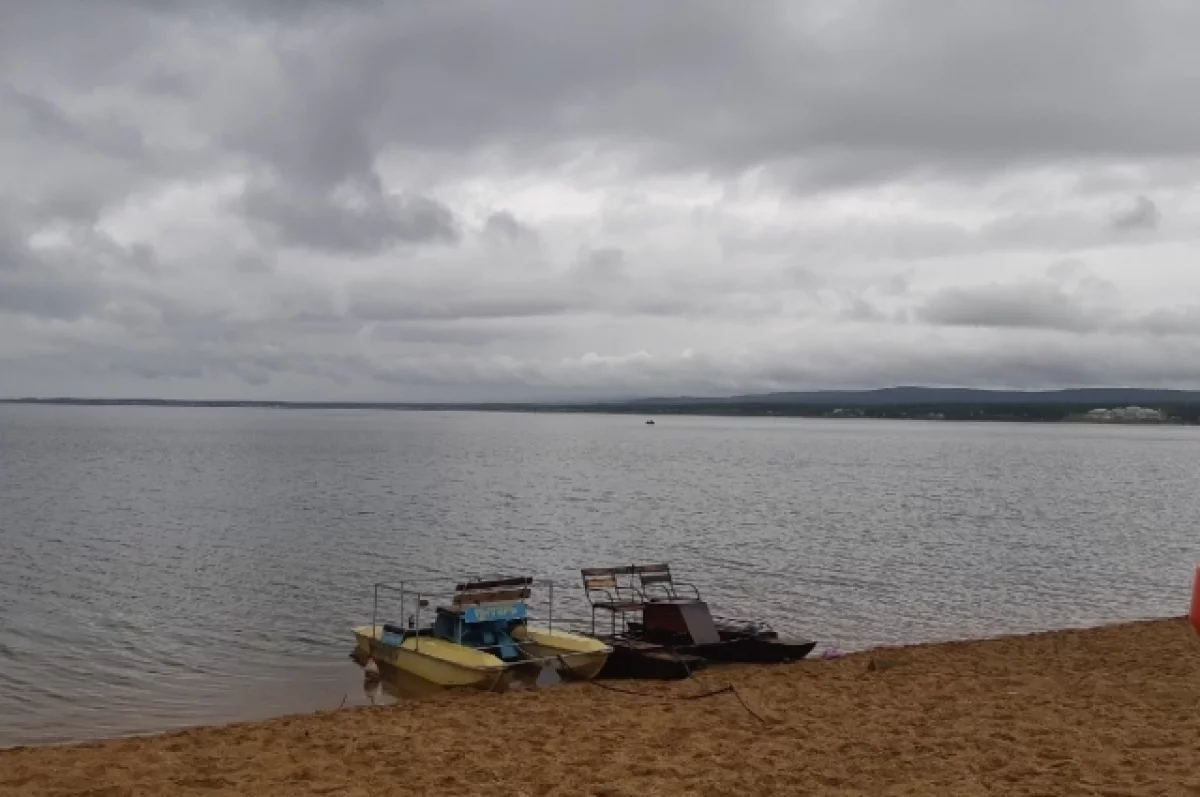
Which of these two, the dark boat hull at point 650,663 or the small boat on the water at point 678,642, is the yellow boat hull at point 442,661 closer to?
the dark boat hull at point 650,663

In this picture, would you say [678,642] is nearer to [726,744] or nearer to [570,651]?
[570,651]

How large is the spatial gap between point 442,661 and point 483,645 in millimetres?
1055

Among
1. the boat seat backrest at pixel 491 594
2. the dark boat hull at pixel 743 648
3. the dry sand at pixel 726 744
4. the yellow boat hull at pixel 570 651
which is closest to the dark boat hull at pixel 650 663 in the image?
the yellow boat hull at pixel 570 651

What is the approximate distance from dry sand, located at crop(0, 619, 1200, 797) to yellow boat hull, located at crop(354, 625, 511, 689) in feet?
2.02

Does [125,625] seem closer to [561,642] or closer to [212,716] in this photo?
[212,716]

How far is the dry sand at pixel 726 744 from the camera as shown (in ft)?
37.4

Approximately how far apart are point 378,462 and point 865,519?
53401 mm

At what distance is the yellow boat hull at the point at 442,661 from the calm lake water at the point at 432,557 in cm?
91

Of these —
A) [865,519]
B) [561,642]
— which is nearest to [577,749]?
[561,642]

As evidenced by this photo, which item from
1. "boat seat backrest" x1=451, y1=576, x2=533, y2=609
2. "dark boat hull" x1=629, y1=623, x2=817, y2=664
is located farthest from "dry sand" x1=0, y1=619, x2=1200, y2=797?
"boat seat backrest" x1=451, y1=576, x2=533, y2=609

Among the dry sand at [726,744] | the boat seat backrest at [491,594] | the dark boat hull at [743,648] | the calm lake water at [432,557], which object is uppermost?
the boat seat backrest at [491,594]

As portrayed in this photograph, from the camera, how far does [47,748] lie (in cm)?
1434

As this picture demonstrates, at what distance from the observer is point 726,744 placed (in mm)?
13156

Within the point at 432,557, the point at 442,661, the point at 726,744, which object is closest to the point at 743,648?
the point at 442,661
